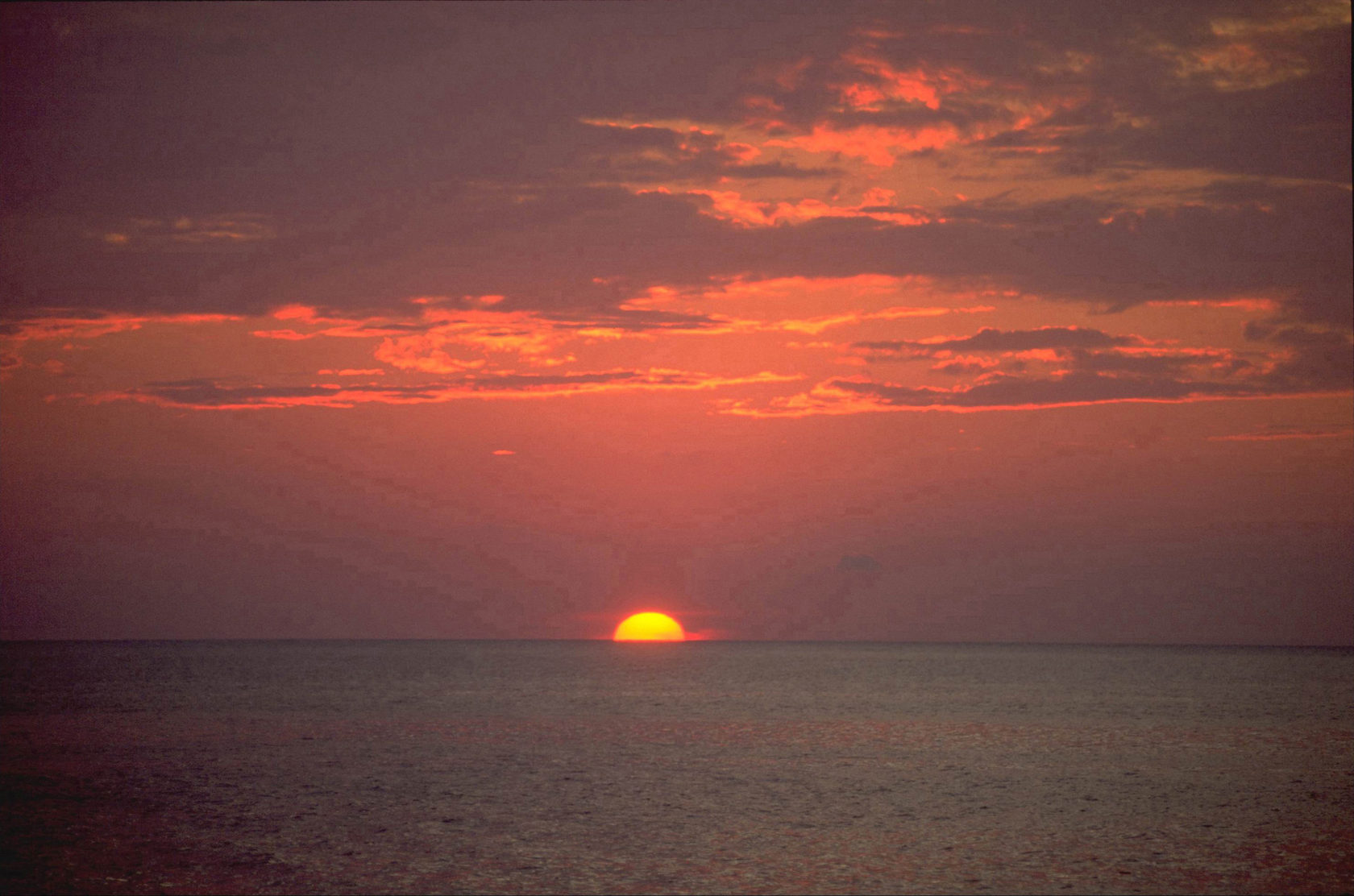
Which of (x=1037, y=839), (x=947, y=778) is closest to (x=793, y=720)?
(x=947, y=778)

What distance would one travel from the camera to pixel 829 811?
28.6 m

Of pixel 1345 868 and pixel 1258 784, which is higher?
pixel 1258 784

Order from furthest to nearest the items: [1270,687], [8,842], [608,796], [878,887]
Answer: [1270,687]
[608,796]
[8,842]
[878,887]

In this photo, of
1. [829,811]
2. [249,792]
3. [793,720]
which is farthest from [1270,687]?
[249,792]

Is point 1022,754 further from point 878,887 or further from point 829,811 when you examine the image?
point 878,887

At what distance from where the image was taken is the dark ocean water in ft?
69.3

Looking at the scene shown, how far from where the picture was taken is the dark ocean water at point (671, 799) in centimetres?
2111

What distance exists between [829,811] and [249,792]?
52.3 feet

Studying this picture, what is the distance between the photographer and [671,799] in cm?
3100

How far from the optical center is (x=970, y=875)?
20.9 meters

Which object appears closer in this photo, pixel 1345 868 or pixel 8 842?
pixel 1345 868

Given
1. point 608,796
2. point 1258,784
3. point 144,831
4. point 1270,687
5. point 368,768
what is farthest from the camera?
point 1270,687

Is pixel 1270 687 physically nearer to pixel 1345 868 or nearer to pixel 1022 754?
pixel 1022 754

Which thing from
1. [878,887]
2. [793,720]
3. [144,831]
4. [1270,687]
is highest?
[1270,687]
